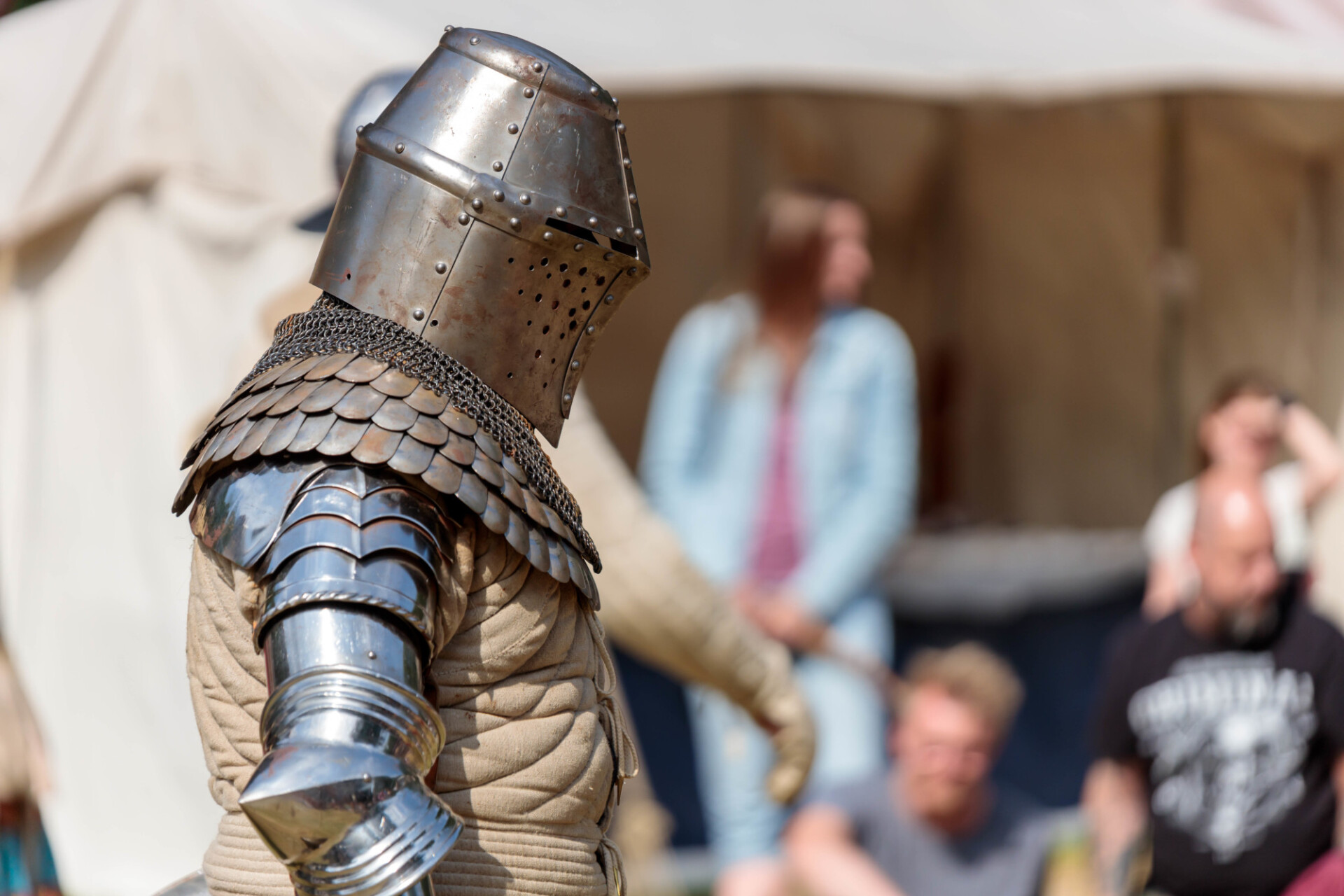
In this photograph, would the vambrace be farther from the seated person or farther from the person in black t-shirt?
the person in black t-shirt

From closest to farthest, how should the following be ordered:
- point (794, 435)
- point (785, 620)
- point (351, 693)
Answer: point (351, 693)
point (785, 620)
point (794, 435)

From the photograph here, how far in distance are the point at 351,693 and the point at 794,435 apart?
3312 millimetres

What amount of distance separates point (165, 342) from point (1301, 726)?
2847mm

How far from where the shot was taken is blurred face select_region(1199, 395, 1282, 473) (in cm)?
459

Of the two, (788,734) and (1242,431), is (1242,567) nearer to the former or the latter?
(1242,431)

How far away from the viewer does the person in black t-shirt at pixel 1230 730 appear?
3805 mm

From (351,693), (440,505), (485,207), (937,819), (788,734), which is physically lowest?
(937,819)

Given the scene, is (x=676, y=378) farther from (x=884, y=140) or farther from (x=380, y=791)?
(x=380, y=791)

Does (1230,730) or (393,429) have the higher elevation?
(393,429)

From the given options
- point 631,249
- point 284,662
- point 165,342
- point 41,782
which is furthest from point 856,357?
point 284,662

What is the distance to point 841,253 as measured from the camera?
4.72 m

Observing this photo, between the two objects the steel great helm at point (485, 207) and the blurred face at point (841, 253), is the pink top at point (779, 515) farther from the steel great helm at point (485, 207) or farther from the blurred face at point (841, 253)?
the steel great helm at point (485, 207)

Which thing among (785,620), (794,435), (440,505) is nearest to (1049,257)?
(794,435)

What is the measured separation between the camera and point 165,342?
443cm
